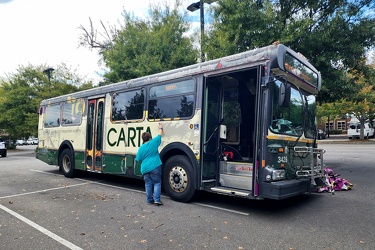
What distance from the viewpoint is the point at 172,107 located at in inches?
277

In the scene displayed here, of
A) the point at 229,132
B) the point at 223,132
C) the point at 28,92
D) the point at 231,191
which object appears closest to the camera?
the point at 231,191

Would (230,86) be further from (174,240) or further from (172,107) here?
(174,240)

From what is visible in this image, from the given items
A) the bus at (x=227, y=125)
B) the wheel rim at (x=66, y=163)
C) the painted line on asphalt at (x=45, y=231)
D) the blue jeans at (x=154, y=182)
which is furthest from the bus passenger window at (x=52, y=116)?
the blue jeans at (x=154, y=182)

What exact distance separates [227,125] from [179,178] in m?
1.65

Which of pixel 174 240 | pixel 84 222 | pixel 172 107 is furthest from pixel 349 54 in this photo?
pixel 84 222

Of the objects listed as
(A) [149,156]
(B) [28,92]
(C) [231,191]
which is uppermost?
(B) [28,92]

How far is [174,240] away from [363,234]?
2892 mm

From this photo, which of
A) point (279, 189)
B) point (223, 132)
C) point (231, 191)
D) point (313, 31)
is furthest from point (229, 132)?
point (313, 31)

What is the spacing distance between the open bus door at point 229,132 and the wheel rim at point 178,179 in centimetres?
52

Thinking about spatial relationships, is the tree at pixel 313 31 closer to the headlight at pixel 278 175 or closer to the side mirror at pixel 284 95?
the side mirror at pixel 284 95

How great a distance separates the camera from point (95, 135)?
9.32m

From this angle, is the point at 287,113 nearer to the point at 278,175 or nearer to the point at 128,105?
the point at 278,175

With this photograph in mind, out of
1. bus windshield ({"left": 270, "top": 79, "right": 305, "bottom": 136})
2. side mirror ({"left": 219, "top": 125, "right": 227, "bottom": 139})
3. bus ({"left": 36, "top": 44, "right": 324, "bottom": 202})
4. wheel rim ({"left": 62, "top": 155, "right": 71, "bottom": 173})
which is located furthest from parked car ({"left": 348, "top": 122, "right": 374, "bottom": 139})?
wheel rim ({"left": 62, "top": 155, "right": 71, "bottom": 173})

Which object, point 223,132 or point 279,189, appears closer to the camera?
point 279,189
